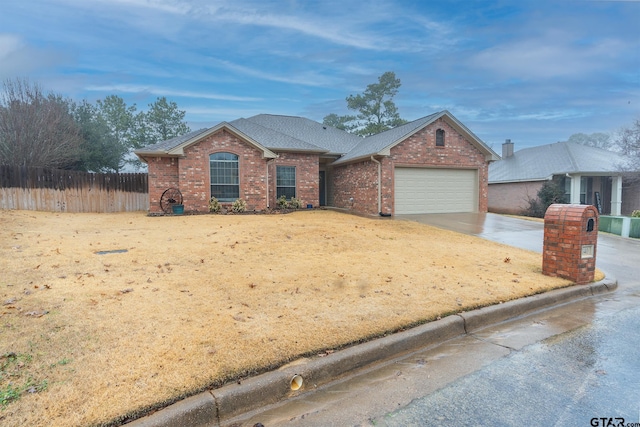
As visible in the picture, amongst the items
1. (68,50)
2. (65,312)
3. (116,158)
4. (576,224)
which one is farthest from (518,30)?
(116,158)

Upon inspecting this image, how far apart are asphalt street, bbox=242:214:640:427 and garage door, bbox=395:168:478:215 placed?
38.7ft

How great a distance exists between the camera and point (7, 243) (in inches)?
279

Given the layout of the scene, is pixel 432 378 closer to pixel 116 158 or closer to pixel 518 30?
pixel 518 30

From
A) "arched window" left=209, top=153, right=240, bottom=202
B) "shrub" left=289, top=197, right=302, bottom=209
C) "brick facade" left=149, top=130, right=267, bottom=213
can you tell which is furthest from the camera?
"shrub" left=289, top=197, right=302, bottom=209

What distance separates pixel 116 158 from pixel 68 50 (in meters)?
15.0

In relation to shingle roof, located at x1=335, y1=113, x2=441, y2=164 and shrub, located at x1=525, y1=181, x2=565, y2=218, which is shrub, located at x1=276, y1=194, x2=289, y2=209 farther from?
shrub, located at x1=525, y1=181, x2=565, y2=218

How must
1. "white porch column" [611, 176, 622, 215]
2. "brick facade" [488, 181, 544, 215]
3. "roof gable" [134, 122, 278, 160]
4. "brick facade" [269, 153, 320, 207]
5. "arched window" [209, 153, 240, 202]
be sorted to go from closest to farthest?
"roof gable" [134, 122, 278, 160], "arched window" [209, 153, 240, 202], "brick facade" [269, 153, 320, 207], "white porch column" [611, 176, 622, 215], "brick facade" [488, 181, 544, 215]

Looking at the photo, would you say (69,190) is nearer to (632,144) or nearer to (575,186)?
(575,186)

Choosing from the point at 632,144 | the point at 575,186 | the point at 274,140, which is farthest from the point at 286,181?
the point at 632,144

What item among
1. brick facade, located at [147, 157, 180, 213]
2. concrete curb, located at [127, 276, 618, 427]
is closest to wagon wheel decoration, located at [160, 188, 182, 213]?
brick facade, located at [147, 157, 180, 213]

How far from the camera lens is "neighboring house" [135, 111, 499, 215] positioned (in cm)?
1521

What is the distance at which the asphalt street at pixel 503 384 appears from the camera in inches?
99.3

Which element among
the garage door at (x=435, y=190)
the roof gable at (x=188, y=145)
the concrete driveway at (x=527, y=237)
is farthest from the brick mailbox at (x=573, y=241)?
the roof gable at (x=188, y=145)

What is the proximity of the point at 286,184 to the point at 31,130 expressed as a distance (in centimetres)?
1543
